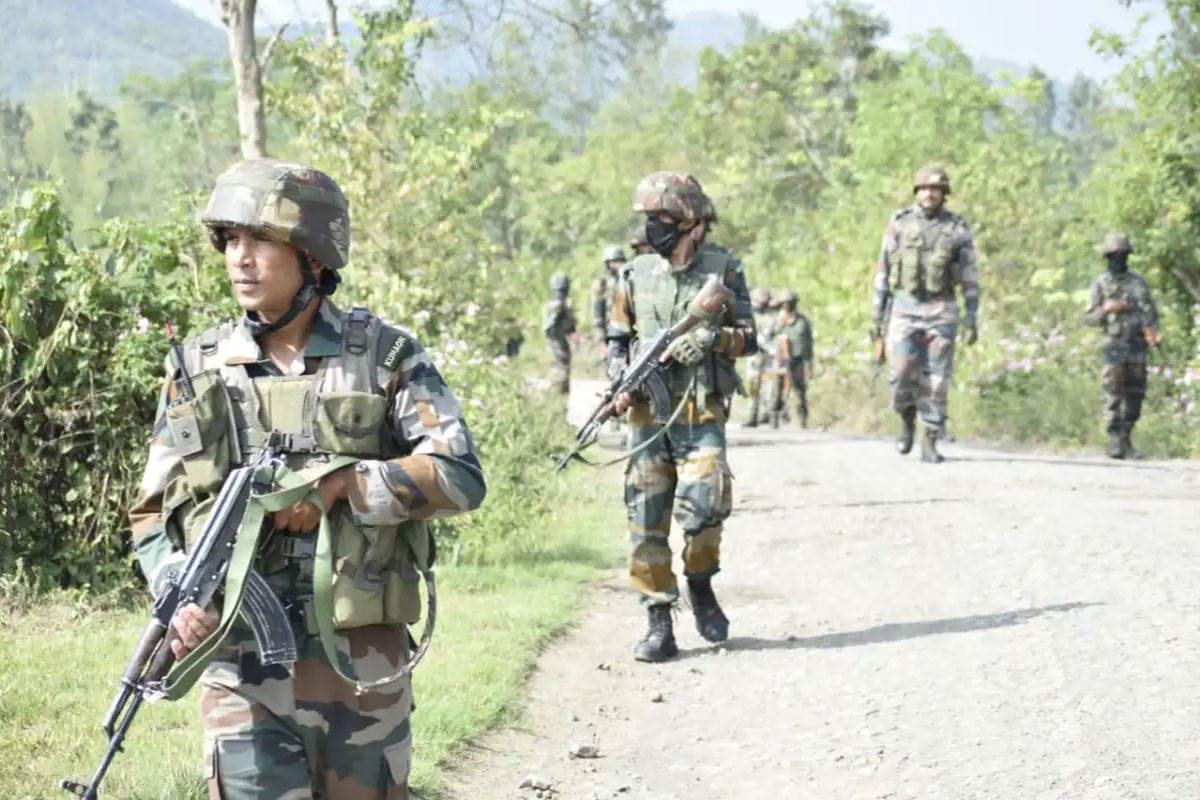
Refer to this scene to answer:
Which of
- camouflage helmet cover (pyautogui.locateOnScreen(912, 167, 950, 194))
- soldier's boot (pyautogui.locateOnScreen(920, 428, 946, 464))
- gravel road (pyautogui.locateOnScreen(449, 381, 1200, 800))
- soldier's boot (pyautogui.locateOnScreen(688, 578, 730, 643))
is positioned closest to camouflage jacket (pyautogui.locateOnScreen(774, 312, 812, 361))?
soldier's boot (pyautogui.locateOnScreen(920, 428, 946, 464))

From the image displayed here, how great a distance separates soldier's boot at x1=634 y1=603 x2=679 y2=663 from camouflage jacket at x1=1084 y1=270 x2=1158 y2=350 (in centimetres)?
869

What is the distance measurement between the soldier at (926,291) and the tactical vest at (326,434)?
948 centimetres

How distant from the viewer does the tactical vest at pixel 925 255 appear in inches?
498

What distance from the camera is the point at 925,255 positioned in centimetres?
1273

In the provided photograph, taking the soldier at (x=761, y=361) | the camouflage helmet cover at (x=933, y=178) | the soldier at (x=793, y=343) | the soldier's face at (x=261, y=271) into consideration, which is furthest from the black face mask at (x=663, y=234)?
the soldier at (x=761, y=361)

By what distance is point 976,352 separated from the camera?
20.6 m

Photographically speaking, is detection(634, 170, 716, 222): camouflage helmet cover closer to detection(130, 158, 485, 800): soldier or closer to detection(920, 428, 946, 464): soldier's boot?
detection(130, 158, 485, 800): soldier

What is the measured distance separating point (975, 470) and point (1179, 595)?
205 inches

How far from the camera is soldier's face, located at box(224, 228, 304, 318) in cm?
351

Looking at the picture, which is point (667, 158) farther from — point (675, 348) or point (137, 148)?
point (675, 348)

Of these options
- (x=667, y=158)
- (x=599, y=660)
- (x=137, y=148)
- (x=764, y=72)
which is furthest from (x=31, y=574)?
(x=137, y=148)

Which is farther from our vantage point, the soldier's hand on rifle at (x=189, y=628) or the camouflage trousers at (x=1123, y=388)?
the camouflage trousers at (x=1123, y=388)

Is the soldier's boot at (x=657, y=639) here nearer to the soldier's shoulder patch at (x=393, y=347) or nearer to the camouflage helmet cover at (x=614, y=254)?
the soldier's shoulder patch at (x=393, y=347)

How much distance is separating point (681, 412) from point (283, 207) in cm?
387
